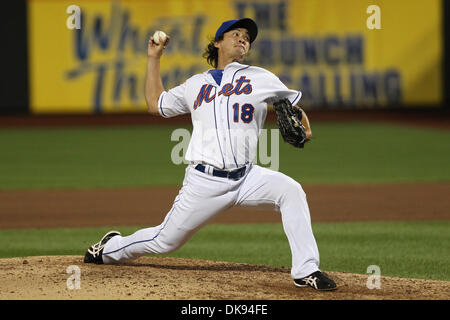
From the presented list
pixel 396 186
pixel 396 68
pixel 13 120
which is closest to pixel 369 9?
pixel 396 68

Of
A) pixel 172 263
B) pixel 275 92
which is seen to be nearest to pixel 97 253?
pixel 172 263

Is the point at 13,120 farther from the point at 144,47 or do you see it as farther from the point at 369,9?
the point at 369,9

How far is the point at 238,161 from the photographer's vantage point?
16.7ft

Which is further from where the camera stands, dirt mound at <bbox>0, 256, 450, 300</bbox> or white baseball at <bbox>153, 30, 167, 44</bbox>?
white baseball at <bbox>153, 30, 167, 44</bbox>

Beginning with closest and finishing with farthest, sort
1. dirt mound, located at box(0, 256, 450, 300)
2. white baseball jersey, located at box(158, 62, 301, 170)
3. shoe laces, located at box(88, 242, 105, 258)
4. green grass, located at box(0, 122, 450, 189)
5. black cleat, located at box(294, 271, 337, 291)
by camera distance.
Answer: dirt mound, located at box(0, 256, 450, 300)
black cleat, located at box(294, 271, 337, 291)
white baseball jersey, located at box(158, 62, 301, 170)
shoe laces, located at box(88, 242, 105, 258)
green grass, located at box(0, 122, 450, 189)

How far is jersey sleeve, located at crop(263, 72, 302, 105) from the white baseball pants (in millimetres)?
479

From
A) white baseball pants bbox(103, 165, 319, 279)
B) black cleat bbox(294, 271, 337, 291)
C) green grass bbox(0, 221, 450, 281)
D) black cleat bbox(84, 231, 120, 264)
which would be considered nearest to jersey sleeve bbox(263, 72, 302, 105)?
white baseball pants bbox(103, 165, 319, 279)

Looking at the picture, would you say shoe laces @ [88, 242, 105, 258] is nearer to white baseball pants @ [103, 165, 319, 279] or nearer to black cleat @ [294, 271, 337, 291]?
white baseball pants @ [103, 165, 319, 279]

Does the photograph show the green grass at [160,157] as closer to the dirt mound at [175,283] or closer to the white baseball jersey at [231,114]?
the dirt mound at [175,283]

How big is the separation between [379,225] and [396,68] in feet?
45.1

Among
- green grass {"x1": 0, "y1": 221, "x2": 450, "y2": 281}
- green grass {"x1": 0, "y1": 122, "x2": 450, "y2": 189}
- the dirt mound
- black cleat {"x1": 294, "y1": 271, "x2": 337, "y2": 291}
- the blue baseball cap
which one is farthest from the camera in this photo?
green grass {"x1": 0, "y1": 122, "x2": 450, "y2": 189}

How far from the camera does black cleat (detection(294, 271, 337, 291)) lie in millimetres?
4949

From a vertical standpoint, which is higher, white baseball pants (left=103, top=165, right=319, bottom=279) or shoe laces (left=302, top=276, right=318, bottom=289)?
white baseball pants (left=103, top=165, right=319, bottom=279)

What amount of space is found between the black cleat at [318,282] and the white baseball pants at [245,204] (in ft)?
0.11
